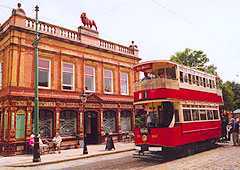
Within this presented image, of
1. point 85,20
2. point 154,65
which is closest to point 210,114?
point 154,65

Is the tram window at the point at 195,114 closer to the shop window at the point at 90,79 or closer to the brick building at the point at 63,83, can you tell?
the brick building at the point at 63,83

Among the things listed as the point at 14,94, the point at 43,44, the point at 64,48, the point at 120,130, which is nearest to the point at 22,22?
the point at 43,44

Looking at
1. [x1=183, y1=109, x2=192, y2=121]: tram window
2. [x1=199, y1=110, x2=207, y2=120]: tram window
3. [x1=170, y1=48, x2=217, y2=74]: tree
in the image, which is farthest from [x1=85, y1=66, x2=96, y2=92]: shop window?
[x1=170, y1=48, x2=217, y2=74]: tree

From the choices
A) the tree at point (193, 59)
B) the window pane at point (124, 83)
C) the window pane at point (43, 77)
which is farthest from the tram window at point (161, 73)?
the tree at point (193, 59)

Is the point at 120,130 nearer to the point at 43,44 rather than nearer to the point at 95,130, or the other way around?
the point at 95,130

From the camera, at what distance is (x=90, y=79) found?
23328mm

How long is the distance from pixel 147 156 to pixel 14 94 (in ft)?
32.6

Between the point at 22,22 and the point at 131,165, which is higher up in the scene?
the point at 22,22

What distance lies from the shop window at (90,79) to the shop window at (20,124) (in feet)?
20.6

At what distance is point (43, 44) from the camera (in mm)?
20031

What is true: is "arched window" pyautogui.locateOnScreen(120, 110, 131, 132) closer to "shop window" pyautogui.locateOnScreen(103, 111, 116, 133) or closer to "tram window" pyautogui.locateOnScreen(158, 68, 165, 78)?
"shop window" pyautogui.locateOnScreen(103, 111, 116, 133)

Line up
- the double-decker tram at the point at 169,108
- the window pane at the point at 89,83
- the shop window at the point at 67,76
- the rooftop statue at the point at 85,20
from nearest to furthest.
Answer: the double-decker tram at the point at 169,108
the shop window at the point at 67,76
the window pane at the point at 89,83
the rooftop statue at the point at 85,20

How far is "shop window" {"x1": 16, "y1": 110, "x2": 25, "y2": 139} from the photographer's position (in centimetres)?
1784

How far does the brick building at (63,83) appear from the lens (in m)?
Answer: 18.1
